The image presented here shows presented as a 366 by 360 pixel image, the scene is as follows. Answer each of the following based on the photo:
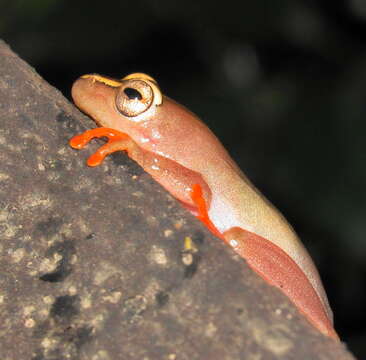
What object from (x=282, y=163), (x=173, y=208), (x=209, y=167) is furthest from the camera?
(x=282, y=163)

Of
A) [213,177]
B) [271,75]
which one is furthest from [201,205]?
[271,75]

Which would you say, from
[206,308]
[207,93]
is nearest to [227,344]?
[206,308]

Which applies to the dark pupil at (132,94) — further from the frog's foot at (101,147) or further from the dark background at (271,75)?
the dark background at (271,75)

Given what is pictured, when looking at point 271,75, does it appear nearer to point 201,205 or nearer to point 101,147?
point 201,205

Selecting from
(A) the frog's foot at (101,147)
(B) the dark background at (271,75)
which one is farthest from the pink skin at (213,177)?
(B) the dark background at (271,75)

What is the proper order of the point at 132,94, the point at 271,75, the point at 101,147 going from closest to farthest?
the point at 101,147
the point at 132,94
the point at 271,75

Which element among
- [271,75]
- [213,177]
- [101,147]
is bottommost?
[271,75]

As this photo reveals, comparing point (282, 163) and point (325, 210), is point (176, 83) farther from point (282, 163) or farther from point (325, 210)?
point (325, 210)

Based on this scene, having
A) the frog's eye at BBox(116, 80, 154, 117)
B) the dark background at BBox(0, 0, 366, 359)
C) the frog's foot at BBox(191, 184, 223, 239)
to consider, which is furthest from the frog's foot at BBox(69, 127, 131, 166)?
the dark background at BBox(0, 0, 366, 359)
